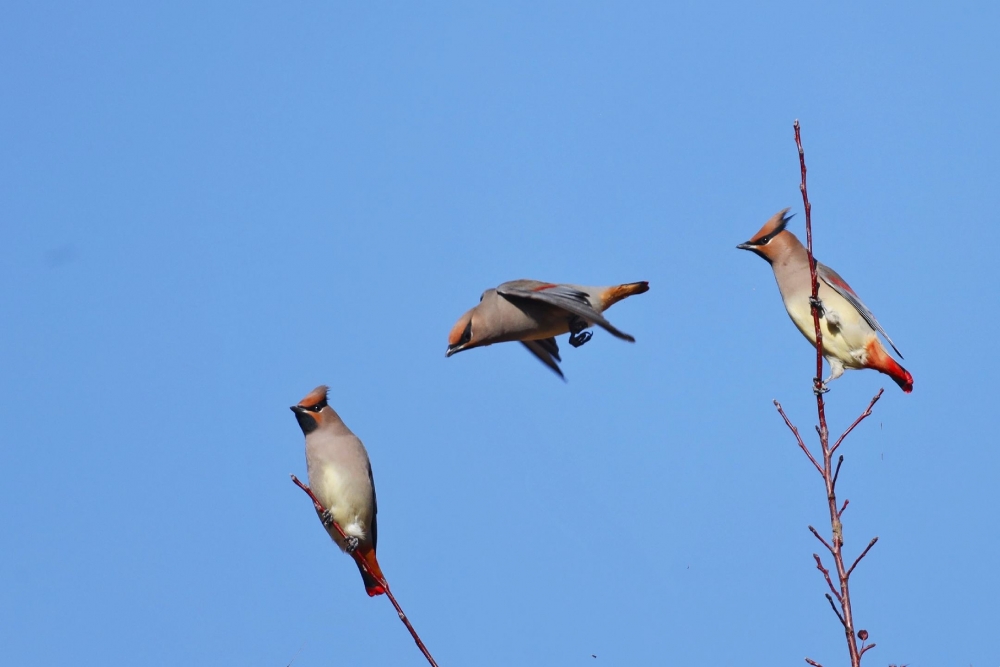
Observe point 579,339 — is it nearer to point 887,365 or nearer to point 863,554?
point 887,365

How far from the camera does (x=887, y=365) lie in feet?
19.1

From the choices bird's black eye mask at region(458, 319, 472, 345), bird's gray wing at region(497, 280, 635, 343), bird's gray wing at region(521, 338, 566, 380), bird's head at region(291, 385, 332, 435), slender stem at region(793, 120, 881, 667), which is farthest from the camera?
bird's gray wing at region(521, 338, 566, 380)

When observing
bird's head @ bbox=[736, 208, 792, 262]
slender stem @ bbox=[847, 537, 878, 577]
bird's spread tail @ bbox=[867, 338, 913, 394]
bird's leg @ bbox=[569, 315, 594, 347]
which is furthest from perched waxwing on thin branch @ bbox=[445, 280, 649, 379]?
slender stem @ bbox=[847, 537, 878, 577]

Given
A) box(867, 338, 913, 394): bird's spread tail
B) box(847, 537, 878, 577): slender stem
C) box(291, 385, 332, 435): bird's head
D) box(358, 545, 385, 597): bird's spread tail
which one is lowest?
box(847, 537, 878, 577): slender stem

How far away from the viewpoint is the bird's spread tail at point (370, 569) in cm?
595

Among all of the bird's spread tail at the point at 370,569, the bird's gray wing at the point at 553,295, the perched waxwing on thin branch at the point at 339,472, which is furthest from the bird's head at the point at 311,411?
the bird's gray wing at the point at 553,295

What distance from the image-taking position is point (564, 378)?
6395 mm

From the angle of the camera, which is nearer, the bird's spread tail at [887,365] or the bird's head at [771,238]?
the bird's spread tail at [887,365]

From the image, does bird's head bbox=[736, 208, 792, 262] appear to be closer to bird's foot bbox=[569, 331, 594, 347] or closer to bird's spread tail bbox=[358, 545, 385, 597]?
bird's foot bbox=[569, 331, 594, 347]

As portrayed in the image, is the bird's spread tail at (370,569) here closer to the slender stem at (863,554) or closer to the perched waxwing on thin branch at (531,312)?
the perched waxwing on thin branch at (531,312)

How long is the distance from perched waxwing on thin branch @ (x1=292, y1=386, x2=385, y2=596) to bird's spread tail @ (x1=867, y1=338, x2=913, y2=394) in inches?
105

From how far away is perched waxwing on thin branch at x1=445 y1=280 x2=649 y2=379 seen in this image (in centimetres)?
561

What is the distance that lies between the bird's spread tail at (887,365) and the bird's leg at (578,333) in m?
1.43

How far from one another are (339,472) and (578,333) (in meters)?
1.44
